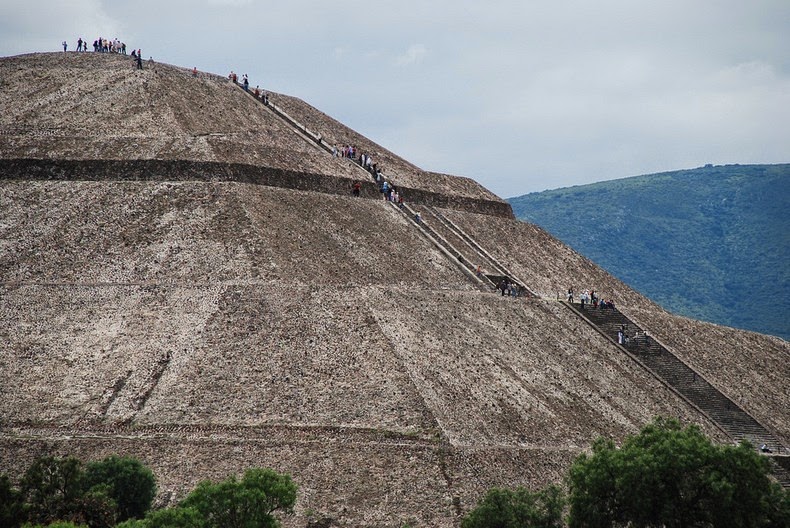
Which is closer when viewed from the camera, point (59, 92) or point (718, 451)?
point (718, 451)

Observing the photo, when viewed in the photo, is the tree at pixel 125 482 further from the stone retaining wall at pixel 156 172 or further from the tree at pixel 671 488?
the stone retaining wall at pixel 156 172

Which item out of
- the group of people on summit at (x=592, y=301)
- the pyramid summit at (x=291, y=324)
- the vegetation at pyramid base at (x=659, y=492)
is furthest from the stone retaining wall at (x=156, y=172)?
the vegetation at pyramid base at (x=659, y=492)

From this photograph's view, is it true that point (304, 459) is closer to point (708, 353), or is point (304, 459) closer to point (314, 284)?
point (314, 284)

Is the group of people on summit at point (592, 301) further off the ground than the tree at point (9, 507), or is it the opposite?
the group of people on summit at point (592, 301)

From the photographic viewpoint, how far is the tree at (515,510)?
37.9 meters

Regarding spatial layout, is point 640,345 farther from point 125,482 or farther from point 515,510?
point 125,482

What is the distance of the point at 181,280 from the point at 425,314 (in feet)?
37.5

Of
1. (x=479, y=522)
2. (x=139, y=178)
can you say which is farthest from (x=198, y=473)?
(x=139, y=178)

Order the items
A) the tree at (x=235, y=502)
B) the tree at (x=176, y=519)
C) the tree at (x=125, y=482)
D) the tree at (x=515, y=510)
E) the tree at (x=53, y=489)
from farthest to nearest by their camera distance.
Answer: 1. the tree at (x=125, y=482)
2. the tree at (x=515, y=510)
3. the tree at (x=53, y=489)
4. the tree at (x=235, y=502)
5. the tree at (x=176, y=519)

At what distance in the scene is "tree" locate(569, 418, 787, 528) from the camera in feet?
127

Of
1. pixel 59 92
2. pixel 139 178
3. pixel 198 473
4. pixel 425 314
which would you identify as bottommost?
pixel 198 473

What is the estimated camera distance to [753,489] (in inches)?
1549

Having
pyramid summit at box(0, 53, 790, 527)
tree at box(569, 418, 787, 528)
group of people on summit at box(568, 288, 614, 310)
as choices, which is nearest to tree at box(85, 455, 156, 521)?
pyramid summit at box(0, 53, 790, 527)

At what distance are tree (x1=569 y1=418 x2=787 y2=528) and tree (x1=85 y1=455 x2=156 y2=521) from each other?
566 inches
